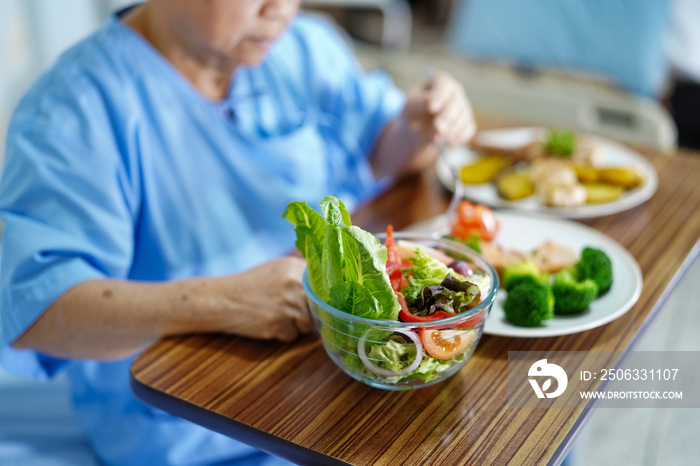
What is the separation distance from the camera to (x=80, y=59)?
119 cm

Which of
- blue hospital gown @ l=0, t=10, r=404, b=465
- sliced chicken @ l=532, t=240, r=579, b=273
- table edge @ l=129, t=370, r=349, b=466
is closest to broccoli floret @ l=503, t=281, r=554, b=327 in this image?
sliced chicken @ l=532, t=240, r=579, b=273

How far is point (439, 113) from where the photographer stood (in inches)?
55.1

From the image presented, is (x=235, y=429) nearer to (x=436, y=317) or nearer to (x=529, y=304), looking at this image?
(x=436, y=317)

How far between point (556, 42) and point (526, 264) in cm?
180

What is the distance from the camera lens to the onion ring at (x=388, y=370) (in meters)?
0.78

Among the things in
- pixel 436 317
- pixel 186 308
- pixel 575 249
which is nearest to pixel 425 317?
pixel 436 317

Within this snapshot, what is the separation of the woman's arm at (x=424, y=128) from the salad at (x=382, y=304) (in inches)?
23.4

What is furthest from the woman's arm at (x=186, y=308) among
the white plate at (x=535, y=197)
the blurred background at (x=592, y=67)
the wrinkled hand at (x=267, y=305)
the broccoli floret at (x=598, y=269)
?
the blurred background at (x=592, y=67)

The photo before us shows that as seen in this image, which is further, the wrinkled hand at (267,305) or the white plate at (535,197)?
the white plate at (535,197)

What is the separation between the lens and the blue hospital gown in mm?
1024

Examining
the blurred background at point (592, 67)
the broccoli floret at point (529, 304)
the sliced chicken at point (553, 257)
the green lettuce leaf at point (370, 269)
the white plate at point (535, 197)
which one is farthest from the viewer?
the blurred background at point (592, 67)

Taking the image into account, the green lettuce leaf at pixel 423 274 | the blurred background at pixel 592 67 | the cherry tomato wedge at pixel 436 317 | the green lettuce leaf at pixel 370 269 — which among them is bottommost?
the blurred background at pixel 592 67

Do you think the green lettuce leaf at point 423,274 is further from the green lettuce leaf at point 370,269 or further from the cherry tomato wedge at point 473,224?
the cherry tomato wedge at point 473,224

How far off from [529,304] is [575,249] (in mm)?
287
